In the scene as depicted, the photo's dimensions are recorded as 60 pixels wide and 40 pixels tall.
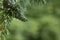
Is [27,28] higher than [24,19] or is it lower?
lower

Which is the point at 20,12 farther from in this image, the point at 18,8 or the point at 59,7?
the point at 59,7

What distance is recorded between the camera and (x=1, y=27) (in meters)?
0.77

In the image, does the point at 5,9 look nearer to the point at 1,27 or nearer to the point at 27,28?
the point at 1,27

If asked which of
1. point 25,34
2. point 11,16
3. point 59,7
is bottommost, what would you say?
point 25,34

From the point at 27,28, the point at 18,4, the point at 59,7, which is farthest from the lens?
the point at 59,7

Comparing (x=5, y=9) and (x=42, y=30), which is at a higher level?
(x=5, y=9)

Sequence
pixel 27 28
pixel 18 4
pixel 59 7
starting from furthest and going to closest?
1. pixel 59 7
2. pixel 27 28
3. pixel 18 4

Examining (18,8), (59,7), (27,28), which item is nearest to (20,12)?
(18,8)

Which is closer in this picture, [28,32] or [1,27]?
[1,27]

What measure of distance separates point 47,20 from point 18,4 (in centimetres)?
270

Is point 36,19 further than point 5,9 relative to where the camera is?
Yes

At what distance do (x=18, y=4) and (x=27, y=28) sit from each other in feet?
8.48

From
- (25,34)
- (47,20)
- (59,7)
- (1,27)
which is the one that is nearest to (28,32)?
(25,34)

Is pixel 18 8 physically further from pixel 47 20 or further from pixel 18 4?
pixel 47 20
